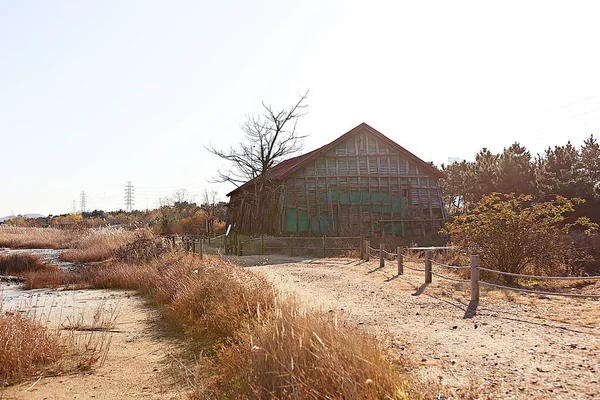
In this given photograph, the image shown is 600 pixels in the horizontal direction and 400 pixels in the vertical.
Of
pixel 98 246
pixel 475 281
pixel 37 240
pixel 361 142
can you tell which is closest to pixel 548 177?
pixel 361 142

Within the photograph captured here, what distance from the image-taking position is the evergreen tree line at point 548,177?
99.0ft

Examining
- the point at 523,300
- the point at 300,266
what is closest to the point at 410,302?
the point at 523,300

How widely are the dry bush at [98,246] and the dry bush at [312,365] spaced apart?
1987 cm

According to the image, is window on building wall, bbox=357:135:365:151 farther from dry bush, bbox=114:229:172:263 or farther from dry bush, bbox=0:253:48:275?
dry bush, bbox=0:253:48:275

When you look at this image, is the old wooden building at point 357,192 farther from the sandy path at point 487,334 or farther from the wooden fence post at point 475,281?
the wooden fence post at point 475,281

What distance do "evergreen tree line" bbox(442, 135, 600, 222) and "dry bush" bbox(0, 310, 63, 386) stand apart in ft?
86.0

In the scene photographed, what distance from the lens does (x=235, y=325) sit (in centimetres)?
856

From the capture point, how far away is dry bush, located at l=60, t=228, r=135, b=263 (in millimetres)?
25344

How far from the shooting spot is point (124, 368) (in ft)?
27.8

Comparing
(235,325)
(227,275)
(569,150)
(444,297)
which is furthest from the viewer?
(569,150)

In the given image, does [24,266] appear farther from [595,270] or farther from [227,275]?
[595,270]

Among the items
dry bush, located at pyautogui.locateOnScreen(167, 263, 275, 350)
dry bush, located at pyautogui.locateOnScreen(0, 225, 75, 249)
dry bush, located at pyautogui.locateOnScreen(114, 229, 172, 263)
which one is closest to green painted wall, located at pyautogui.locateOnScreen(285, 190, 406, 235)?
dry bush, located at pyautogui.locateOnScreen(114, 229, 172, 263)

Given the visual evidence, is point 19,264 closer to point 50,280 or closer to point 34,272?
point 34,272

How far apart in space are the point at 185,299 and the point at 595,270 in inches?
599
